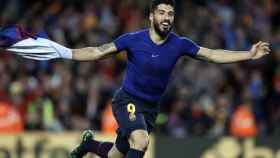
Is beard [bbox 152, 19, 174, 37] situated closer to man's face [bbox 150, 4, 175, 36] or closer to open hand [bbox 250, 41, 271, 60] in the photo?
man's face [bbox 150, 4, 175, 36]

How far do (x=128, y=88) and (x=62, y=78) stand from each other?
6.91 m

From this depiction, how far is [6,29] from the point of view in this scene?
39.0 feet

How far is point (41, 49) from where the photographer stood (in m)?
11.9

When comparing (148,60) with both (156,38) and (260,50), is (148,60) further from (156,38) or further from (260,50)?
(260,50)

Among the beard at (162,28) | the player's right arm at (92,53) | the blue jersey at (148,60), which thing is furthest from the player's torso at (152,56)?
the player's right arm at (92,53)

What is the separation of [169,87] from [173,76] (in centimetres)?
35

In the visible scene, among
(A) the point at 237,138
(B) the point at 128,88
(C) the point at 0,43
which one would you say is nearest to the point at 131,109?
(B) the point at 128,88

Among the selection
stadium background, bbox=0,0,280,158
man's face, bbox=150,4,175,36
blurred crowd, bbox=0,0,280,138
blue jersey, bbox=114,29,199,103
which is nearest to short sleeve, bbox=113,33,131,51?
blue jersey, bbox=114,29,199,103

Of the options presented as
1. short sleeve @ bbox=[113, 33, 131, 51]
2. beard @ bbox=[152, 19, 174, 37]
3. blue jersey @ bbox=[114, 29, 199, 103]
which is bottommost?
blue jersey @ bbox=[114, 29, 199, 103]

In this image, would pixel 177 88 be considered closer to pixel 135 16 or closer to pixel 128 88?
pixel 135 16

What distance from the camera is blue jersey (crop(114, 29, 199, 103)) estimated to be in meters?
12.0

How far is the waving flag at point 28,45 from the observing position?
1188 cm

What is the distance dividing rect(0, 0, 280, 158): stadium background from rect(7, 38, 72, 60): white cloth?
5177 millimetres

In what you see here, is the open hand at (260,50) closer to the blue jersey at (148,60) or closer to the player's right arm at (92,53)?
the blue jersey at (148,60)
